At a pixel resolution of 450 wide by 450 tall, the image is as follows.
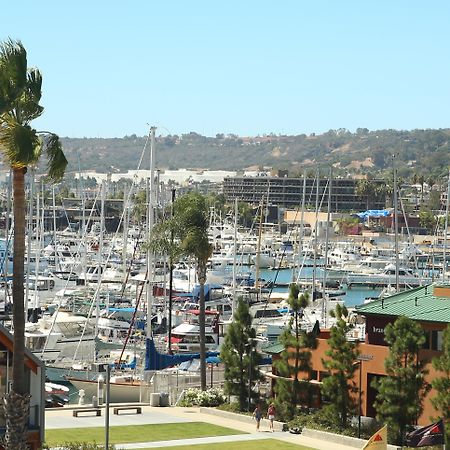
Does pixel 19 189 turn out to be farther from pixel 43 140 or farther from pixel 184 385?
pixel 184 385

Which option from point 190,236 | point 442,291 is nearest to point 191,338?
point 190,236

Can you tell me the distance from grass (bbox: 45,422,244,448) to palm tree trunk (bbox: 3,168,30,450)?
771cm

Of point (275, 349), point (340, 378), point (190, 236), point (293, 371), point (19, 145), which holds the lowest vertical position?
point (293, 371)

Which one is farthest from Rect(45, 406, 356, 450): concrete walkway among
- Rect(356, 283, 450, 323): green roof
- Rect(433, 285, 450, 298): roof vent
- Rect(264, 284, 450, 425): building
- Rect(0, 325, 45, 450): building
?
Rect(433, 285, 450, 298): roof vent

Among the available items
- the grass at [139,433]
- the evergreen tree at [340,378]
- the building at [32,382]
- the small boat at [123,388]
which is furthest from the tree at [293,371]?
the building at [32,382]

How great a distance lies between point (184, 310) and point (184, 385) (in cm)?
3749

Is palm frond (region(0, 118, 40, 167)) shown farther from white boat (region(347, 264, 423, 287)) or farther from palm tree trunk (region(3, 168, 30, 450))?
white boat (region(347, 264, 423, 287))

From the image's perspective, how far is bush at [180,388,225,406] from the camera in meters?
47.6

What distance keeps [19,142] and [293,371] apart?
19084mm

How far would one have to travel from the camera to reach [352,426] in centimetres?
4150

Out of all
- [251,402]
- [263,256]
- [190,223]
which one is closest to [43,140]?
[251,402]

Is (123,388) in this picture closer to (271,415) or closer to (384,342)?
(271,415)

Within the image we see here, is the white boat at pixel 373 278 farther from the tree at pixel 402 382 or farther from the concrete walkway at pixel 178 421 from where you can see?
the tree at pixel 402 382

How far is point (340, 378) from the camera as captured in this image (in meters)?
41.8
